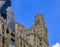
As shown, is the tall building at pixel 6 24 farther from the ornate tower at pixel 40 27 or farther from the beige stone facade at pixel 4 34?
the ornate tower at pixel 40 27

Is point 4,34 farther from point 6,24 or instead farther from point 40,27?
point 40,27

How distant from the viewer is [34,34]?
125 meters

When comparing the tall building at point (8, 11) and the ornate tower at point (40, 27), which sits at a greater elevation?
the ornate tower at point (40, 27)

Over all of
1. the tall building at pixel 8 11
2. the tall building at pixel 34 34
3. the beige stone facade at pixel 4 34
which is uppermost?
the tall building at pixel 34 34

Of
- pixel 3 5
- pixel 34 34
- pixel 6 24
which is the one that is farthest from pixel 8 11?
pixel 34 34

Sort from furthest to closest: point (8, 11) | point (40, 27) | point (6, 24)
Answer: point (40, 27) < point (6, 24) < point (8, 11)

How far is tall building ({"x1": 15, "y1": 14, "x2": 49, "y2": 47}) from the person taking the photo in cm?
8941

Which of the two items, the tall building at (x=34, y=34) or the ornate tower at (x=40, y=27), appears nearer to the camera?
the tall building at (x=34, y=34)

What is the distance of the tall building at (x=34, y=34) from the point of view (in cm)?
8941

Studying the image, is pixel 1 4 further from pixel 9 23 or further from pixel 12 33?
pixel 12 33

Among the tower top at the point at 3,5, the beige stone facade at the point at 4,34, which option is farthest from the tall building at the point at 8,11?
Result: the beige stone facade at the point at 4,34

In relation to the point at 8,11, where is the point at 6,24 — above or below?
below

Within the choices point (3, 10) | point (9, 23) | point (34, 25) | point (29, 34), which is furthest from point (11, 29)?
point (34, 25)

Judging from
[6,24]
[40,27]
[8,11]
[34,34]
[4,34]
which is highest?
[40,27]
